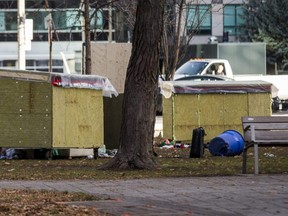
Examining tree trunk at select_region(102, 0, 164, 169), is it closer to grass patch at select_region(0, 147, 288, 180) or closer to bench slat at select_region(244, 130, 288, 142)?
grass patch at select_region(0, 147, 288, 180)

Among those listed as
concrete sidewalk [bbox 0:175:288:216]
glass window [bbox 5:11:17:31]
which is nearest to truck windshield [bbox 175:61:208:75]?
glass window [bbox 5:11:17:31]

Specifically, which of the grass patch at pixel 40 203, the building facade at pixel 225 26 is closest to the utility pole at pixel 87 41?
the grass patch at pixel 40 203

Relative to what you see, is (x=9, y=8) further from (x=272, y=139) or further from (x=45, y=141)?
(x=272, y=139)

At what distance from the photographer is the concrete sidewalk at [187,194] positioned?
11.2m

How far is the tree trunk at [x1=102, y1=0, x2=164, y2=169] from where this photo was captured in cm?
1711

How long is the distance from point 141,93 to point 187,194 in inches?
181

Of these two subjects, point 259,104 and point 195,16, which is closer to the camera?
point 259,104

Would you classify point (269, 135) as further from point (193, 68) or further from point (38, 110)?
point (193, 68)

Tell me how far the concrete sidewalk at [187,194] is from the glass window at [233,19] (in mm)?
48726

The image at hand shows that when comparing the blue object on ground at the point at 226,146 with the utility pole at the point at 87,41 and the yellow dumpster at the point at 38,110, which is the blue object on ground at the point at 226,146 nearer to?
the yellow dumpster at the point at 38,110

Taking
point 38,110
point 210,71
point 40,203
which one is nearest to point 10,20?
point 210,71

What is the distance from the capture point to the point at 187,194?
12812 mm

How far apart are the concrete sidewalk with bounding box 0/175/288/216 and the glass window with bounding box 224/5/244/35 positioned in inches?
1918

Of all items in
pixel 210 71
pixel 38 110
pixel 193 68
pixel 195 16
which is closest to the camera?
pixel 38 110
